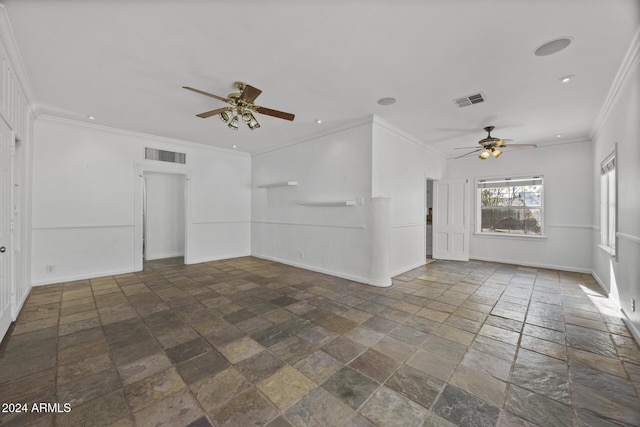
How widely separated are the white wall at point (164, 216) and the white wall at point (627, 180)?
309 inches

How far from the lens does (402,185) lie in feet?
17.0

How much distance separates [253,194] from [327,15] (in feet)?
18.1

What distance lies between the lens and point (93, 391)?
182 centimetres

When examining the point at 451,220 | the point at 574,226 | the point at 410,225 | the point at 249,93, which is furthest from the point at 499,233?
the point at 249,93

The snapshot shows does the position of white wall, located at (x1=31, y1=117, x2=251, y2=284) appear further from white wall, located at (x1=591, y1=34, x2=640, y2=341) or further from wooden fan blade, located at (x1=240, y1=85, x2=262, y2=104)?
white wall, located at (x1=591, y1=34, x2=640, y2=341)

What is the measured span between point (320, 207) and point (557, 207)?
5.34 meters

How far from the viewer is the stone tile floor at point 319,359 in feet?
5.41

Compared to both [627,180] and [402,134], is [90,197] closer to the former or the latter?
[402,134]

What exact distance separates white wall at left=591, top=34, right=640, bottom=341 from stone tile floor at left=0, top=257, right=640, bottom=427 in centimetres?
38

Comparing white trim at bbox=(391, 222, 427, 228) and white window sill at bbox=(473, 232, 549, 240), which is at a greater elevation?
white trim at bbox=(391, 222, 427, 228)

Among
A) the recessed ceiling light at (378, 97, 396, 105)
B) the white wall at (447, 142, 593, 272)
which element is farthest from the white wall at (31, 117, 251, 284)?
the white wall at (447, 142, 593, 272)

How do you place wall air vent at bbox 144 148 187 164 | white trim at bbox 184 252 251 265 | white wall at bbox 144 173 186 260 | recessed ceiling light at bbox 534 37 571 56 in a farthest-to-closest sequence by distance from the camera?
white wall at bbox 144 173 186 260
white trim at bbox 184 252 251 265
wall air vent at bbox 144 148 187 164
recessed ceiling light at bbox 534 37 571 56

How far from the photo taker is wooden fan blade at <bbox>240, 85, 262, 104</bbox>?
2864mm

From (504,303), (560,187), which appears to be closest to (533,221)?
(560,187)
